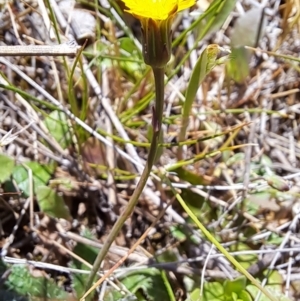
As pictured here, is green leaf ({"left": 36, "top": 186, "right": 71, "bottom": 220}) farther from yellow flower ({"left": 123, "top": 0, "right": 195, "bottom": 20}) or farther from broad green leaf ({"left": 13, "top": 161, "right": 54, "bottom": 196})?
yellow flower ({"left": 123, "top": 0, "right": 195, "bottom": 20})

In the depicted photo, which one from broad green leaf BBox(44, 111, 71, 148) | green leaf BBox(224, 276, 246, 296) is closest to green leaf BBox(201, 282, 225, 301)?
green leaf BBox(224, 276, 246, 296)

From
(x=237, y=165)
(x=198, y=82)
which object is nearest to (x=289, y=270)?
(x=237, y=165)

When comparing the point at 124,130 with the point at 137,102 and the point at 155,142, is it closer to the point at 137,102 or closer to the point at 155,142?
the point at 137,102

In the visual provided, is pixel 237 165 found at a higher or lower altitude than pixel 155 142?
lower

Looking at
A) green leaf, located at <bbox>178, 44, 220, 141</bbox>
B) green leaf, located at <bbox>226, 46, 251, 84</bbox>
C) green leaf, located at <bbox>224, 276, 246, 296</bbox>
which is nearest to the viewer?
green leaf, located at <bbox>178, 44, 220, 141</bbox>

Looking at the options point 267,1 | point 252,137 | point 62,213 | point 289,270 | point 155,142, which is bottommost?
point 289,270

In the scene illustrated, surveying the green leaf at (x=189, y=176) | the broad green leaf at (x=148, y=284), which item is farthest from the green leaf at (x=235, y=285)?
the green leaf at (x=189, y=176)

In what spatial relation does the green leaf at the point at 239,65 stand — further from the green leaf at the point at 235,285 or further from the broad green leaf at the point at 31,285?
the broad green leaf at the point at 31,285
